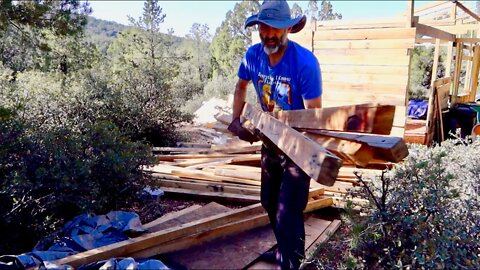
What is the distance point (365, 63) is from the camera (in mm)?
6648

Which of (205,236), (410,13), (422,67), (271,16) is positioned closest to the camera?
(271,16)

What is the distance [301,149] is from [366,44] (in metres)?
5.35

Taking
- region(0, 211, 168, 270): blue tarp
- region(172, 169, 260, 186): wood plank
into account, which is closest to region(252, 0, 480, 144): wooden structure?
region(172, 169, 260, 186): wood plank

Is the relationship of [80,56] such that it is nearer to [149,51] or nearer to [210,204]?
[149,51]

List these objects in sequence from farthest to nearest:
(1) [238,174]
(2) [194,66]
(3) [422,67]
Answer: (2) [194,66], (3) [422,67], (1) [238,174]

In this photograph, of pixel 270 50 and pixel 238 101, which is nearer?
pixel 270 50

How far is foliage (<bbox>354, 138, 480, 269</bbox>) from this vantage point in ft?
7.39

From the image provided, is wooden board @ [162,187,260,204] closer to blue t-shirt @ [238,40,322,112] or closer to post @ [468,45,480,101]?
blue t-shirt @ [238,40,322,112]

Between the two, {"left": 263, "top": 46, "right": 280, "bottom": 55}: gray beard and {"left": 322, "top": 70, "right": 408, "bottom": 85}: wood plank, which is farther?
{"left": 322, "top": 70, "right": 408, "bottom": 85}: wood plank

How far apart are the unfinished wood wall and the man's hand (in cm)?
418

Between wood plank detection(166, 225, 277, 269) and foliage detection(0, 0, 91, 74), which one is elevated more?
foliage detection(0, 0, 91, 74)

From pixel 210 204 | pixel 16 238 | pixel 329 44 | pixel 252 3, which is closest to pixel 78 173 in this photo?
pixel 16 238

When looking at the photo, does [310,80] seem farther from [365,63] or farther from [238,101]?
[365,63]

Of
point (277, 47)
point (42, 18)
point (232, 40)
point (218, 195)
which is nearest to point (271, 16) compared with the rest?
point (277, 47)
